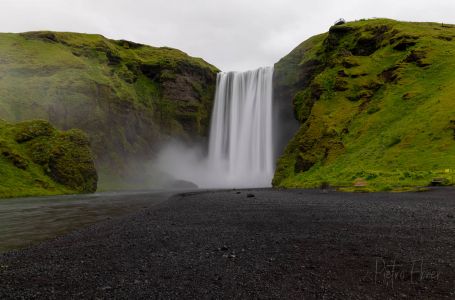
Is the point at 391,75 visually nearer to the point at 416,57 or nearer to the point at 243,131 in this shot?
the point at 416,57

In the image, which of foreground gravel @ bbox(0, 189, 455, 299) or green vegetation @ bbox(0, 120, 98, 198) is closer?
foreground gravel @ bbox(0, 189, 455, 299)

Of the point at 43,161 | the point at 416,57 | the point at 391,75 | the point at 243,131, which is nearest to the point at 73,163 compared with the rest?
the point at 43,161

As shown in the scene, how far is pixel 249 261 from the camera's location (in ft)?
28.9

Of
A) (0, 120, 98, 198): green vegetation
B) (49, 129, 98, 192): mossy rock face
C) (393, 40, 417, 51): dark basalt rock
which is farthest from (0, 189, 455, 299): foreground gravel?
(393, 40, 417, 51): dark basalt rock

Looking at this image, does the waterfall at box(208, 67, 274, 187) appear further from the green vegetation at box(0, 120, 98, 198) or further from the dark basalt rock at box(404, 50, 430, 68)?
the dark basalt rock at box(404, 50, 430, 68)

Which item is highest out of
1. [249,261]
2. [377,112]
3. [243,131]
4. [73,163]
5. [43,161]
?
[243,131]

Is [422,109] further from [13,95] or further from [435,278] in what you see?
→ [13,95]

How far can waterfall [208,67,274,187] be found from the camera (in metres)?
87.3

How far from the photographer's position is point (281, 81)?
292 feet

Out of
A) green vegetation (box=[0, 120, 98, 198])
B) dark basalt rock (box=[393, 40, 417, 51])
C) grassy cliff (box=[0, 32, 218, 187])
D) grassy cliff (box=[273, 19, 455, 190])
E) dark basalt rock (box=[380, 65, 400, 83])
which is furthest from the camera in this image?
grassy cliff (box=[0, 32, 218, 187])

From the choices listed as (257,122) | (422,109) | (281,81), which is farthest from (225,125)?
(422,109)

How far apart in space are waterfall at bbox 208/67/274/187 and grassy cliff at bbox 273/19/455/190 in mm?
18098

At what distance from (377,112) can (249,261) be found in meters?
45.4

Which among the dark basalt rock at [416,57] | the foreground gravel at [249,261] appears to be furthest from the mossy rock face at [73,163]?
the dark basalt rock at [416,57]
